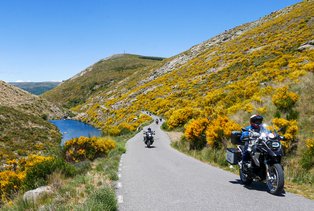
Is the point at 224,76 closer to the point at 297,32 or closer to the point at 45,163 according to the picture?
the point at 297,32

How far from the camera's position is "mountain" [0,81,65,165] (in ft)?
123

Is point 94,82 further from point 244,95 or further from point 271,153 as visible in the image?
point 271,153

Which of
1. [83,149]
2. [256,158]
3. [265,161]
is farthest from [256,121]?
[83,149]

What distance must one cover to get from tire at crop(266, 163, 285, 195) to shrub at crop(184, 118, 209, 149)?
10.9 meters

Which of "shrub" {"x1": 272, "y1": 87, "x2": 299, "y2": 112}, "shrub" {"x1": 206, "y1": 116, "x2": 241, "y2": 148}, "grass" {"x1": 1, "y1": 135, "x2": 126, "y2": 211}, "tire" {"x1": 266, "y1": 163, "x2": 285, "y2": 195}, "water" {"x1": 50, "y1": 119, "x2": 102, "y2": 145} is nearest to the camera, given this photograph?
"grass" {"x1": 1, "y1": 135, "x2": 126, "y2": 211}

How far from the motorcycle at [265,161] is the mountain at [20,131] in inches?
912

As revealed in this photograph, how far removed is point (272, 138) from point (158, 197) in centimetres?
307

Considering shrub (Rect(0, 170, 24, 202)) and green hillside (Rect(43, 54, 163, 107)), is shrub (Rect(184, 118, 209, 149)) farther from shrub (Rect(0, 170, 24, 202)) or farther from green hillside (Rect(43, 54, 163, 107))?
green hillside (Rect(43, 54, 163, 107))

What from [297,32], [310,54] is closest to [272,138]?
[310,54]

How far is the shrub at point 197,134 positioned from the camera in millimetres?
18105

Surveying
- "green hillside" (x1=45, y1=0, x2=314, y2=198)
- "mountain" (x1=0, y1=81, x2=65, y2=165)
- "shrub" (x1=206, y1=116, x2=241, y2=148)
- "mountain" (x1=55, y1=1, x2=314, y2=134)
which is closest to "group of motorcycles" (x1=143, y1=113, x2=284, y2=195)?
"green hillside" (x1=45, y1=0, x2=314, y2=198)

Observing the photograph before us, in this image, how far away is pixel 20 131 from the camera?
47.9m

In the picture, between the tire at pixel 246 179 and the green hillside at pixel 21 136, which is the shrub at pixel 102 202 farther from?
the green hillside at pixel 21 136

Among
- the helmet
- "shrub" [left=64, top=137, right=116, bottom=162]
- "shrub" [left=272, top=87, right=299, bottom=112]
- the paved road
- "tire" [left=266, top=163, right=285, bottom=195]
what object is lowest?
"shrub" [left=64, top=137, right=116, bottom=162]
